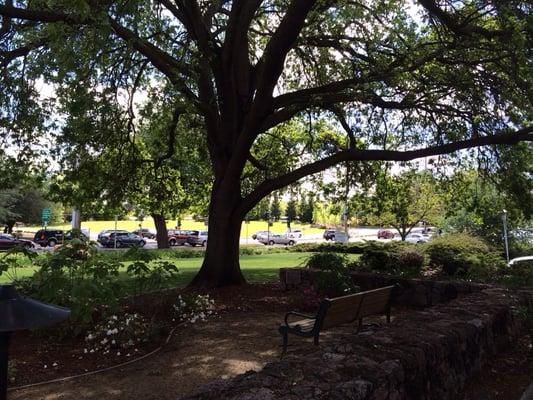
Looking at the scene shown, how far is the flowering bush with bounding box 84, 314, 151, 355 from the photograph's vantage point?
7.03 m

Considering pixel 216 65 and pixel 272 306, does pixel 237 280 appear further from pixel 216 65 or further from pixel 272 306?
pixel 216 65

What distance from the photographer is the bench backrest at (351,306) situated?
6.25 meters

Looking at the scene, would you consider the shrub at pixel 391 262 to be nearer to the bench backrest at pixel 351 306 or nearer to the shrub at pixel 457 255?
the shrub at pixel 457 255

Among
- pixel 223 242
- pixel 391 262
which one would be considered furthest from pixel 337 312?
pixel 391 262

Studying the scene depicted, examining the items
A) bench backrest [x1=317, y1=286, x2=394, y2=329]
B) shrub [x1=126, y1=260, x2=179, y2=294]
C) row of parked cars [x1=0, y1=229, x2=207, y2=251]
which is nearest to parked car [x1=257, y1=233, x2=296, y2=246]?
row of parked cars [x1=0, y1=229, x2=207, y2=251]

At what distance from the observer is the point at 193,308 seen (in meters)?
9.37

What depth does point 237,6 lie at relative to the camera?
1106 centimetres

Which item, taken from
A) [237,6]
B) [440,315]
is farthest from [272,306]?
[237,6]

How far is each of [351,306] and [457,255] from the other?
28.9 ft

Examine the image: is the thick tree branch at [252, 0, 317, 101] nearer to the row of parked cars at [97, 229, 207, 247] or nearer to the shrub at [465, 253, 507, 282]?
the shrub at [465, 253, 507, 282]

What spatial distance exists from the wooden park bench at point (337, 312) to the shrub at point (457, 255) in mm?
5940

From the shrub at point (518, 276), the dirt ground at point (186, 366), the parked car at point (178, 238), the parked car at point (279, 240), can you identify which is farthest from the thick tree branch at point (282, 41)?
the parked car at point (279, 240)

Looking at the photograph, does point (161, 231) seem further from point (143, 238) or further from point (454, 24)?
point (454, 24)

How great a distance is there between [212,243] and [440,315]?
7212mm
